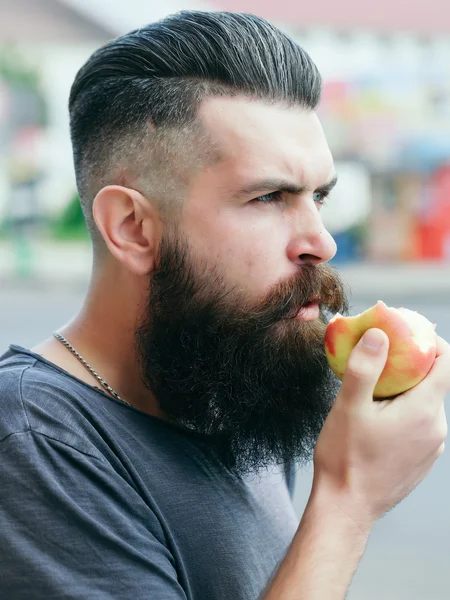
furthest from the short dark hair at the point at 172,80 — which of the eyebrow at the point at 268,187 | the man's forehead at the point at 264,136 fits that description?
the eyebrow at the point at 268,187

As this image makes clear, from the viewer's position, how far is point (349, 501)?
1.24 m

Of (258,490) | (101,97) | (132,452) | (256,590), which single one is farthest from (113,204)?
(256,590)

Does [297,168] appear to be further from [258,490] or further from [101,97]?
[258,490]

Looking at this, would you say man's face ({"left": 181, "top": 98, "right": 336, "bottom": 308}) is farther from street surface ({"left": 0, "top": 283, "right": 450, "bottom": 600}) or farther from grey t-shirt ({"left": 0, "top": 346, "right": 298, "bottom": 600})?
street surface ({"left": 0, "top": 283, "right": 450, "bottom": 600})

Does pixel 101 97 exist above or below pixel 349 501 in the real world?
above

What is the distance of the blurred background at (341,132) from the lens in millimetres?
9664

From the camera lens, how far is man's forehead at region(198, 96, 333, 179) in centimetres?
136

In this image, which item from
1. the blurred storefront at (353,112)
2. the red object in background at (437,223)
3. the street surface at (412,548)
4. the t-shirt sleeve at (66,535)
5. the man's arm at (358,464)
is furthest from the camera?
the red object in background at (437,223)

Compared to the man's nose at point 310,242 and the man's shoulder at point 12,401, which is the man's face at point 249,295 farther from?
the man's shoulder at point 12,401

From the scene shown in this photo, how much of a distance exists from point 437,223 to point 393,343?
9373mm

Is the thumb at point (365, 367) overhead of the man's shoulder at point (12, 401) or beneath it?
overhead

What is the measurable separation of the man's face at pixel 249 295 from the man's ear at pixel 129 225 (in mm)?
29

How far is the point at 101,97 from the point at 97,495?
2.17ft

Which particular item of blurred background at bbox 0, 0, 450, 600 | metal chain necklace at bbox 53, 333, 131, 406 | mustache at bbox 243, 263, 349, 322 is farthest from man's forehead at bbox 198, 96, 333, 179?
blurred background at bbox 0, 0, 450, 600
